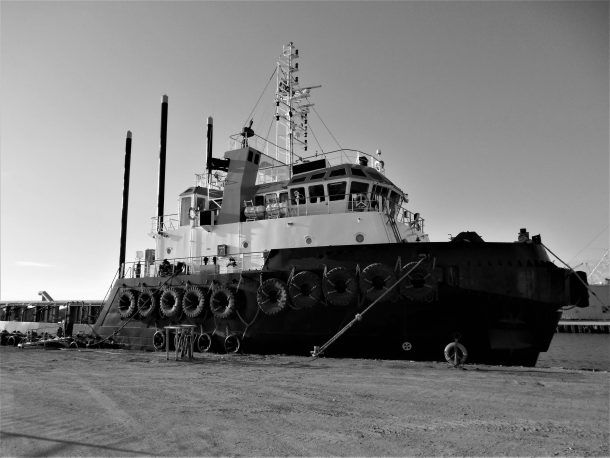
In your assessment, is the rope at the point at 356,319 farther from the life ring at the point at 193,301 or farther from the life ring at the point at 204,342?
the life ring at the point at 193,301

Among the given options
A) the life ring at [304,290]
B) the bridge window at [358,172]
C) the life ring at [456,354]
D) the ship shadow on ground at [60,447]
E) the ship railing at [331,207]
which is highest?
the bridge window at [358,172]

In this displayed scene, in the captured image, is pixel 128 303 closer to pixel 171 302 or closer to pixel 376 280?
pixel 171 302

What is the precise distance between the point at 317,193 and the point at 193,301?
5781 mm

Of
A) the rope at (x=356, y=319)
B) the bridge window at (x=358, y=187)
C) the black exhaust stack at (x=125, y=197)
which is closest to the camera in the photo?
the rope at (x=356, y=319)

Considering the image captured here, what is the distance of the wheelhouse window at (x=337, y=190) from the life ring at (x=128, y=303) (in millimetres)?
8826

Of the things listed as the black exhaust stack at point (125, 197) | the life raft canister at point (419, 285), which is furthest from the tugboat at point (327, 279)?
the black exhaust stack at point (125, 197)

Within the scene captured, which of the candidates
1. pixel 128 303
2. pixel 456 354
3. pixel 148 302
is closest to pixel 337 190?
pixel 456 354

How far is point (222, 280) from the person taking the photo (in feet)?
50.9

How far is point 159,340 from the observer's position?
16922mm

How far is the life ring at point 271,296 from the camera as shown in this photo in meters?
13.9

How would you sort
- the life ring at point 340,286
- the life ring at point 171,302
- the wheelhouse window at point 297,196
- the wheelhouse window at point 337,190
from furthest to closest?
the life ring at point 171,302, the wheelhouse window at point 297,196, the wheelhouse window at point 337,190, the life ring at point 340,286

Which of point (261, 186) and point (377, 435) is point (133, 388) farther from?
point (261, 186)

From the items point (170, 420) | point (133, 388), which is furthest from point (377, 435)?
point (133, 388)

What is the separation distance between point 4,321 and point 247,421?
29347 millimetres
